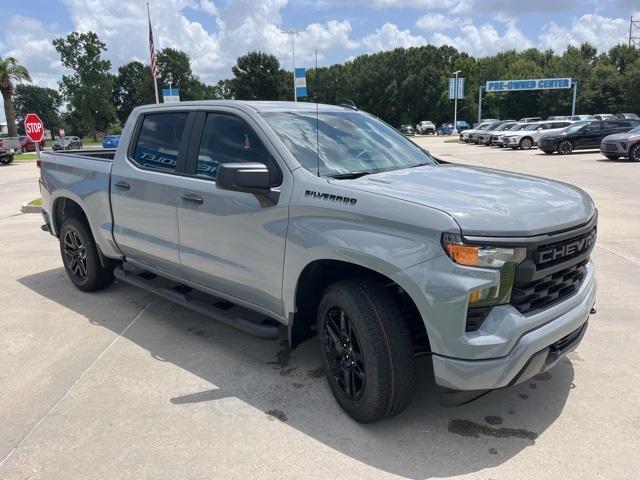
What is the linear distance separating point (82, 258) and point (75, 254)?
0.14 metres

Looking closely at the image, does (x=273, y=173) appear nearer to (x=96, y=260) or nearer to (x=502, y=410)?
(x=502, y=410)

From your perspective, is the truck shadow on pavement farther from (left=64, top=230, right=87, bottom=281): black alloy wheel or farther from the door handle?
the door handle

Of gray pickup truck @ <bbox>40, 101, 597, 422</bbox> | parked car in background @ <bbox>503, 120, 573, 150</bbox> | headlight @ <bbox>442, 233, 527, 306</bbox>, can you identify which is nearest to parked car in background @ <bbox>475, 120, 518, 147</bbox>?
parked car in background @ <bbox>503, 120, 573, 150</bbox>

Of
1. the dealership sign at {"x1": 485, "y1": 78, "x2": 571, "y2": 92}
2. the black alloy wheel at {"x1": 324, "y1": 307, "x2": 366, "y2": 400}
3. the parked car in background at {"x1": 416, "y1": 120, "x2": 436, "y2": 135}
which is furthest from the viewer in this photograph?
the parked car in background at {"x1": 416, "y1": 120, "x2": 436, "y2": 135}

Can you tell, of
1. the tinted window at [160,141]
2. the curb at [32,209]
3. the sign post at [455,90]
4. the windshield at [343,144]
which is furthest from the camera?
the sign post at [455,90]

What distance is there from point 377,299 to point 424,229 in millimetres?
520

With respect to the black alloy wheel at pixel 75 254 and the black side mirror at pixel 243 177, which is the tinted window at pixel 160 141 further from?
the black alloy wheel at pixel 75 254

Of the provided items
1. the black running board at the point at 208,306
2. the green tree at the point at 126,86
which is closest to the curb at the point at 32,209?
the black running board at the point at 208,306

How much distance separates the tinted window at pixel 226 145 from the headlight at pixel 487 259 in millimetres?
1357

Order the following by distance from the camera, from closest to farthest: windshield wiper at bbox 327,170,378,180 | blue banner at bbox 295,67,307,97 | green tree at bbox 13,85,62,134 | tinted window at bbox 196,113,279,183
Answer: windshield wiper at bbox 327,170,378,180 < tinted window at bbox 196,113,279,183 < blue banner at bbox 295,67,307,97 < green tree at bbox 13,85,62,134

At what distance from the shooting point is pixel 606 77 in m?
67.1

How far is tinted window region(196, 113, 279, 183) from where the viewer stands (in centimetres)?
354

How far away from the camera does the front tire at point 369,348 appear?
2797 mm

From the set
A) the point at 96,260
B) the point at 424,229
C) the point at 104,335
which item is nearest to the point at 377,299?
the point at 424,229
